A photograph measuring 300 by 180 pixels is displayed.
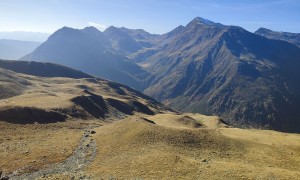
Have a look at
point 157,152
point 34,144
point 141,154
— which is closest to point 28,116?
point 34,144

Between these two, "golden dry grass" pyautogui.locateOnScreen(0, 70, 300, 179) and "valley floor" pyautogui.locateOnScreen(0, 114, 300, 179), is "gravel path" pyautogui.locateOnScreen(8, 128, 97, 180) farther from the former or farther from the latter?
"golden dry grass" pyautogui.locateOnScreen(0, 70, 300, 179)

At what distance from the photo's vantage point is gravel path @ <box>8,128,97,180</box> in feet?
161

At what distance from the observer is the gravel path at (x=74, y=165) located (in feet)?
161

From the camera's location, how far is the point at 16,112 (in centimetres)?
8562

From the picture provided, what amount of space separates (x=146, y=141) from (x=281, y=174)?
25.6 meters

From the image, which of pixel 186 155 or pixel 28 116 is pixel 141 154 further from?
pixel 28 116

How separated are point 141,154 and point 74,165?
11.6 metres

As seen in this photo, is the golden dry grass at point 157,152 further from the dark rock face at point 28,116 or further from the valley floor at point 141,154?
the dark rock face at point 28,116

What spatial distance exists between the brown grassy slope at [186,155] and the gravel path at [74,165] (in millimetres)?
1568

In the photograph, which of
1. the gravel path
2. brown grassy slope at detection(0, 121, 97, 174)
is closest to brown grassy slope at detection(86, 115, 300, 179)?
the gravel path

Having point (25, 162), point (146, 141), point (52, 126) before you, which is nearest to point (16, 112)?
point (52, 126)

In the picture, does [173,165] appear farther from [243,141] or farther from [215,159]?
[243,141]

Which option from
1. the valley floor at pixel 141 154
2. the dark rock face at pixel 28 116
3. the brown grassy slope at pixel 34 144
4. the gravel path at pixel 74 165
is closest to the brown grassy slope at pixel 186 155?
the valley floor at pixel 141 154

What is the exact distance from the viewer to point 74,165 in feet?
177
